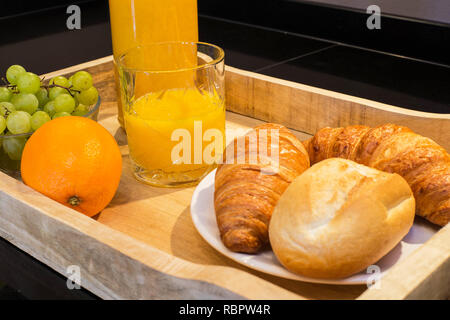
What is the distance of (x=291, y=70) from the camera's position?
1814mm

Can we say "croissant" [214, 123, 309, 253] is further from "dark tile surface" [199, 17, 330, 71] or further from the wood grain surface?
"dark tile surface" [199, 17, 330, 71]

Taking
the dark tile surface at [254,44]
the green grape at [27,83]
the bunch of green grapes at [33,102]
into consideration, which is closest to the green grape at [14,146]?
the bunch of green grapes at [33,102]

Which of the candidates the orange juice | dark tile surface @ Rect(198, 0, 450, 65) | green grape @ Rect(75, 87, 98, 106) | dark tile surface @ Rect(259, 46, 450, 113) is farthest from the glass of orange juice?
dark tile surface @ Rect(198, 0, 450, 65)

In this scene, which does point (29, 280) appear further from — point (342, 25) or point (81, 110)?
point (342, 25)

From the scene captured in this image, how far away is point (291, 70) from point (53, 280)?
1.34 metres

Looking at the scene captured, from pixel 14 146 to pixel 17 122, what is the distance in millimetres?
35

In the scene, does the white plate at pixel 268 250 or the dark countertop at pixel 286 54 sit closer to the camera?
the white plate at pixel 268 250

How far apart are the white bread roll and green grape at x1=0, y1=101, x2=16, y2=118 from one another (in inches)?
17.7

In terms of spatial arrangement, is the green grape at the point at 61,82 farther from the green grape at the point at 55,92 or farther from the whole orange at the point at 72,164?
the whole orange at the point at 72,164

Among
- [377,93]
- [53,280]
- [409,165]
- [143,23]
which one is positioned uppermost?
[143,23]

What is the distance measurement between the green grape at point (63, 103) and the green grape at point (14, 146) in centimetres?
8

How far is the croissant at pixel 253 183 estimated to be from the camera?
1.90 ft

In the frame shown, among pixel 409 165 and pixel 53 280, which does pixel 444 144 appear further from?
pixel 53 280

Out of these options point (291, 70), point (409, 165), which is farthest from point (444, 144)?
point (291, 70)
